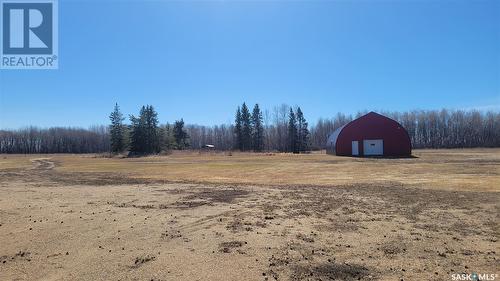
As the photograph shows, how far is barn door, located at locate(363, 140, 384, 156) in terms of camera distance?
63000mm

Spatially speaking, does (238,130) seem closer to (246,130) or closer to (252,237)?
(246,130)

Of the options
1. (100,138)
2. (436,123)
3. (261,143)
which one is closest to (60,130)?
(100,138)

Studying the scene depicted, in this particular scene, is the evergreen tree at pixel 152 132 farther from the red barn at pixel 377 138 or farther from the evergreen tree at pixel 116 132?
the red barn at pixel 377 138

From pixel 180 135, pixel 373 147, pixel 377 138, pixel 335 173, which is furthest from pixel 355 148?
pixel 180 135

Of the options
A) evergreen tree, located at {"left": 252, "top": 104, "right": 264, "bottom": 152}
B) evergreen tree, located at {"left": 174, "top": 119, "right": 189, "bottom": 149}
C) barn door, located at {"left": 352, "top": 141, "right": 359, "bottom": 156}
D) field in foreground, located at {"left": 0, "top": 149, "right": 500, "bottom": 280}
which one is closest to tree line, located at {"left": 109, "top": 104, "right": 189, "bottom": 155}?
evergreen tree, located at {"left": 174, "top": 119, "right": 189, "bottom": 149}

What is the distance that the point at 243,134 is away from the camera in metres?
128

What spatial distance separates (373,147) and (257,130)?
227ft

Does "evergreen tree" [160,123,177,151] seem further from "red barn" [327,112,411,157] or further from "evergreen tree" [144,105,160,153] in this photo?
"red barn" [327,112,411,157]

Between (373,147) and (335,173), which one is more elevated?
(373,147)

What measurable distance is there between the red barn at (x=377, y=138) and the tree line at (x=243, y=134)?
1608 inches

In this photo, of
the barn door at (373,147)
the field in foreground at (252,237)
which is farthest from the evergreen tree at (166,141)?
the field in foreground at (252,237)

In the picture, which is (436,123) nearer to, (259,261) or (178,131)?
(178,131)

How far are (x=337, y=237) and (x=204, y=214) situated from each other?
4.80 meters

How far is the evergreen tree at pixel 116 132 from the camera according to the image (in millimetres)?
101938
